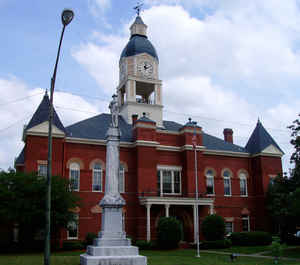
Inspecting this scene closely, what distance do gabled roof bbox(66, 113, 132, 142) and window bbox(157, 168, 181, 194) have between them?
16.5 ft

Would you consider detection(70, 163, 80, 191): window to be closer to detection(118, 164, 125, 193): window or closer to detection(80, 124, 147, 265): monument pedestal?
detection(118, 164, 125, 193): window

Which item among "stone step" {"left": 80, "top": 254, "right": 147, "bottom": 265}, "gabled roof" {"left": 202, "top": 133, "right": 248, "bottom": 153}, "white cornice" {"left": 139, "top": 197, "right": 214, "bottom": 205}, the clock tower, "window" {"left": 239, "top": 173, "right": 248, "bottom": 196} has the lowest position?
"stone step" {"left": 80, "top": 254, "right": 147, "bottom": 265}

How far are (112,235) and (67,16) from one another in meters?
11.3

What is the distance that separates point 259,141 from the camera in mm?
44219

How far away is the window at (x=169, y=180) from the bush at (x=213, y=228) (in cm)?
559

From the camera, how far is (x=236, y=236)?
1453 inches

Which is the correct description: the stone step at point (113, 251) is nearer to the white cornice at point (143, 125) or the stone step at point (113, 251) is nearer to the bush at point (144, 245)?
the bush at point (144, 245)

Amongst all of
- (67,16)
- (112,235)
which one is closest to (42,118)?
(112,235)

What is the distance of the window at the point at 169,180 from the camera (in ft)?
127

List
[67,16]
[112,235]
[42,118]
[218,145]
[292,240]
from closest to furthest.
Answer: [67,16] → [112,235] → [42,118] → [292,240] → [218,145]

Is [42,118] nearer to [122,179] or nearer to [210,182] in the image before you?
[122,179]

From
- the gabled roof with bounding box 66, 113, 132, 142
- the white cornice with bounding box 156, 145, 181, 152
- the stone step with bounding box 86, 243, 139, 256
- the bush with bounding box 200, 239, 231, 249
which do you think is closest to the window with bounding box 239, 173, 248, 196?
the white cornice with bounding box 156, 145, 181, 152

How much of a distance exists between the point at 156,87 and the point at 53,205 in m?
22.0

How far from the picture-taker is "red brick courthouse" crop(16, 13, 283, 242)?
3491 cm
